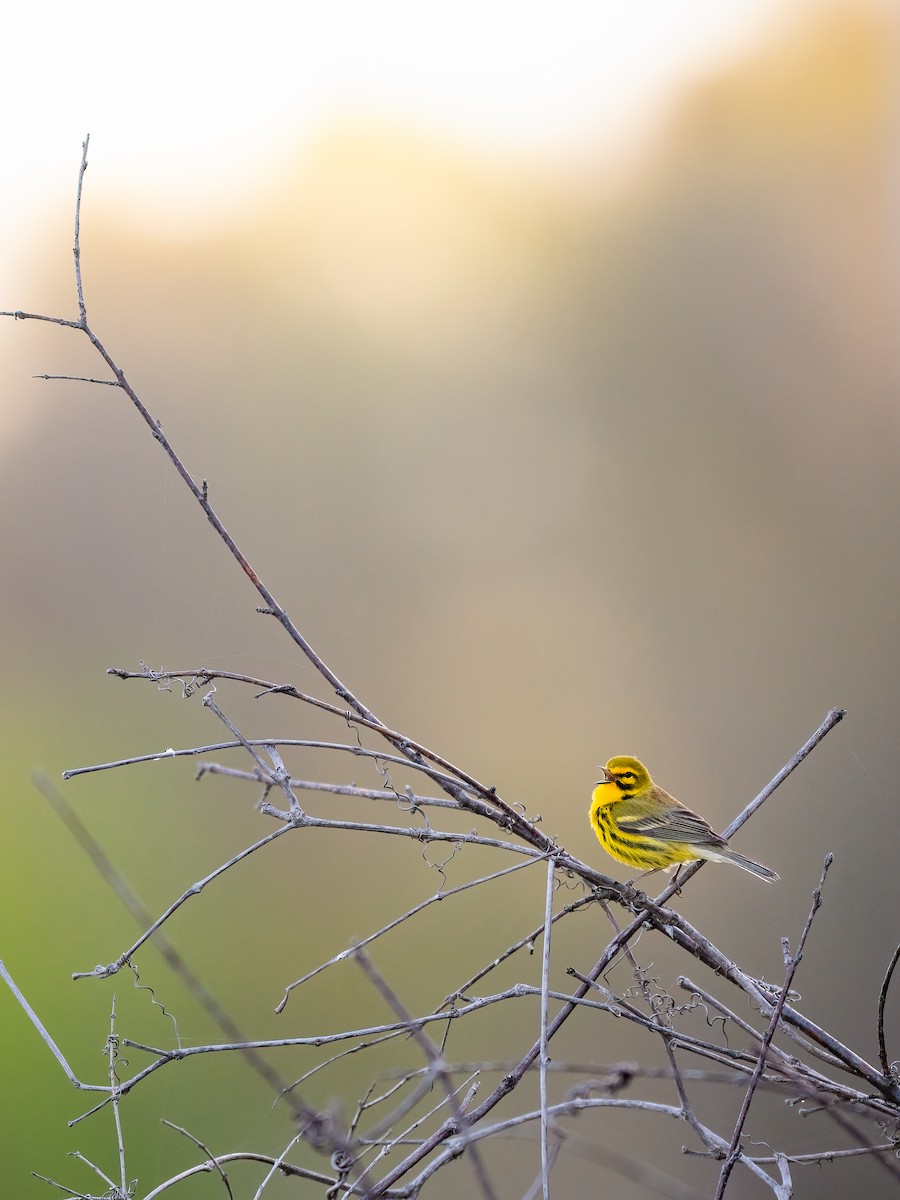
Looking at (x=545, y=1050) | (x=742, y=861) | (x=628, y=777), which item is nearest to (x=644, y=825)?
(x=628, y=777)

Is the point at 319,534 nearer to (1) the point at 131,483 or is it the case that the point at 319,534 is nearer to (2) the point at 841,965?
(1) the point at 131,483

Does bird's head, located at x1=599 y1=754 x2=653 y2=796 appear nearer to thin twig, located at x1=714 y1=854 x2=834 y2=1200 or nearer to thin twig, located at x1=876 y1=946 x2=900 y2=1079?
thin twig, located at x1=876 y1=946 x2=900 y2=1079

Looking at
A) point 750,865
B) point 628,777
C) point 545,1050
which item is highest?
point 545,1050

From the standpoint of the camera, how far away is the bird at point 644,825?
2059 millimetres

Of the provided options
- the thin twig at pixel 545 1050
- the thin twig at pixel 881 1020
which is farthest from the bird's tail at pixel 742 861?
the thin twig at pixel 545 1050

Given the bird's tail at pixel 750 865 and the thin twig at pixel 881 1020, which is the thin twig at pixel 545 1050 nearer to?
the thin twig at pixel 881 1020

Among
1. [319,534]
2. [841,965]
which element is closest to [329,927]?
[319,534]

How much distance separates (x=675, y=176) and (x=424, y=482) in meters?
1.75

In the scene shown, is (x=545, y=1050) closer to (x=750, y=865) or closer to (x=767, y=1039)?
(x=767, y=1039)

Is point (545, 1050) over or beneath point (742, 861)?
over

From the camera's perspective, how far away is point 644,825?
2.11 m

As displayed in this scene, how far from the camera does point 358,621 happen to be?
3.92m

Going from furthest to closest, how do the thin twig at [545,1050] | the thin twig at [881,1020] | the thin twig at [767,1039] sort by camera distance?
the thin twig at [881,1020] → the thin twig at [767,1039] → the thin twig at [545,1050]

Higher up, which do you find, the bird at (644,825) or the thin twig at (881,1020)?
the thin twig at (881,1020)
